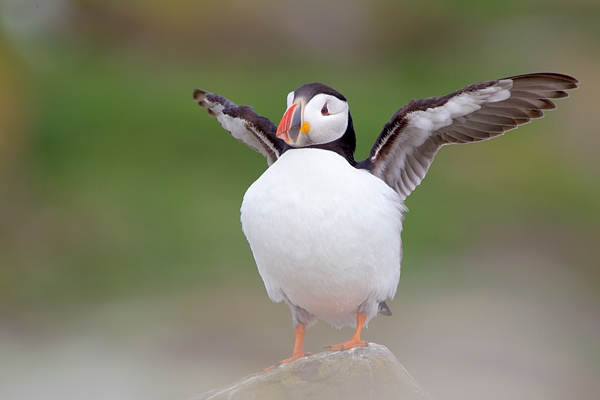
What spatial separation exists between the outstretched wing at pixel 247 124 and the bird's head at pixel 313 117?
464 mm

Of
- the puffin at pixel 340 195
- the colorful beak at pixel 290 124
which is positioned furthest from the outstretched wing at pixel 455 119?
the colorful beak at pixel 290 124

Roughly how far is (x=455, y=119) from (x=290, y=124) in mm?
1051

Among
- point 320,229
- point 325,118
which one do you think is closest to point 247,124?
point 325,118

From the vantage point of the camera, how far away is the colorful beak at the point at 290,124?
5.27 m

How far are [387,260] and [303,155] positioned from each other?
0.77 meters

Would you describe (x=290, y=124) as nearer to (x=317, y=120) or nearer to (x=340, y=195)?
(x=317, y=120)

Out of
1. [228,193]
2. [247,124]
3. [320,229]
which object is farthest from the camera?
[228,193]

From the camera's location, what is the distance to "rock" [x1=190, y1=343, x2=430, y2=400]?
527 cm

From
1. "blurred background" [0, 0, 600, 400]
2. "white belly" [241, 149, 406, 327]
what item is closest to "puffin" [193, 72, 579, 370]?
"white belly" [241, 149, 406, 327]

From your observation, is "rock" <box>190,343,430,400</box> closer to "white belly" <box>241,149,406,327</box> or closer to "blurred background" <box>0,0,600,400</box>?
"white belly" <box>241,149,406,327</box>

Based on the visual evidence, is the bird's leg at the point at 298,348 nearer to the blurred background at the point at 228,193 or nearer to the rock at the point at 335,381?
the rock at the point at 335,381

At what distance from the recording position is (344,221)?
5238 millimetres

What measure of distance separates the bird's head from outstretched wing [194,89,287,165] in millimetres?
464

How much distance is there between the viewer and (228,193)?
590 inches
